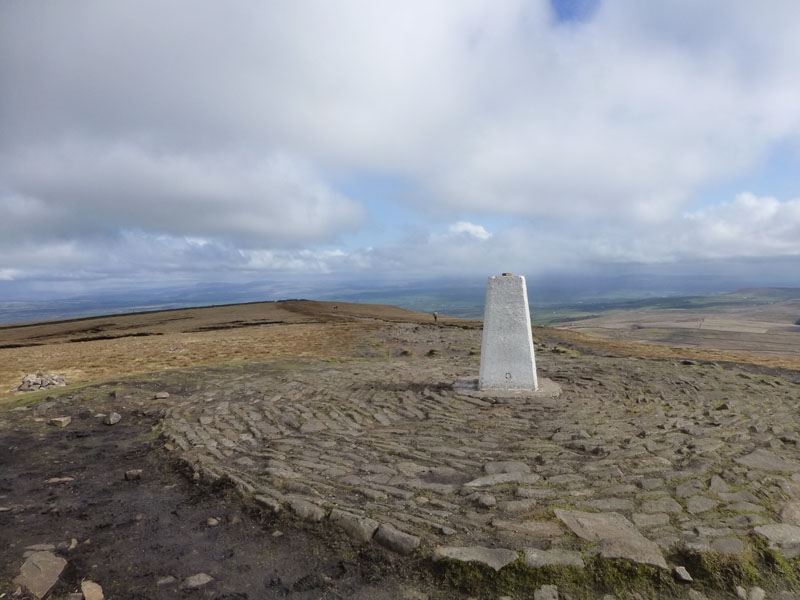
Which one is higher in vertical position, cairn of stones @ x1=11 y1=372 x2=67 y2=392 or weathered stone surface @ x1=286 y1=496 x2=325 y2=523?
cairn of stones @ x1=11 y1=372 x2=67 y2=392

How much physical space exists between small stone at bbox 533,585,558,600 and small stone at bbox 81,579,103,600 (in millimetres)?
3930

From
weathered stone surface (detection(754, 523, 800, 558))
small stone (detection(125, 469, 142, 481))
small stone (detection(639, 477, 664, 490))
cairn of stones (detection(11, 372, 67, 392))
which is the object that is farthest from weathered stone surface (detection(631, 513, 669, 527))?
cairn of stones (detection(11, 372, 67, 392))

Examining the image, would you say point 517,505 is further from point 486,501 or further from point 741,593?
point 741,593

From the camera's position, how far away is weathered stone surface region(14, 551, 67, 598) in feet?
12.6

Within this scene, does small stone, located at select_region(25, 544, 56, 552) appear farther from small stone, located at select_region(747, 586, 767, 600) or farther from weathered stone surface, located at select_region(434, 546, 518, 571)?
small stone, located at select_region(747, 586, 767, 600)

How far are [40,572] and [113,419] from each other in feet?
18.9

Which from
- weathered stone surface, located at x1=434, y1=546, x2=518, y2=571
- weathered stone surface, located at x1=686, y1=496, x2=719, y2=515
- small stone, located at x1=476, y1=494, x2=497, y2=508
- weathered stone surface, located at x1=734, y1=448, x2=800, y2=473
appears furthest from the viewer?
weathered stone surface, located at x1=734, y1=448, x2=800, y2=473

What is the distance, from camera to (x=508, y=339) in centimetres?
1093

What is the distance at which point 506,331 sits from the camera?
10.9 metres

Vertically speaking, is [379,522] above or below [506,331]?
below

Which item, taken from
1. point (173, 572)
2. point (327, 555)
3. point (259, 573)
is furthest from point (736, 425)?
point (173, 572)

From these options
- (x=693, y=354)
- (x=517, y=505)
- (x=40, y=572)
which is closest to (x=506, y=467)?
(x=517, y=505)

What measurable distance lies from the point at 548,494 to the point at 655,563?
1.54 m

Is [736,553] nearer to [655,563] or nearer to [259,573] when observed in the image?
[655,563]
